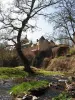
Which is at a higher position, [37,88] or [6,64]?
[37,88]

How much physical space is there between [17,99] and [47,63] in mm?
36223

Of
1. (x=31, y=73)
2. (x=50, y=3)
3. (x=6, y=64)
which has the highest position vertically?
(x=50, y=3)

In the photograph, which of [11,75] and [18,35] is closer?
[11,75]

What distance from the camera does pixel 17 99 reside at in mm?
17766

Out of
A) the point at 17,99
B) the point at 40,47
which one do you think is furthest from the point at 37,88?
the point at 40,47

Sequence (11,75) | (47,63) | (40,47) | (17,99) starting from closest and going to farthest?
(17,99), (11,75), (47,63), (40,47)

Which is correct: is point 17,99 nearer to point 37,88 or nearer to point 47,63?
point 37,88

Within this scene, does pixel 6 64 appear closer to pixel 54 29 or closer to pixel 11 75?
pixel 54 29

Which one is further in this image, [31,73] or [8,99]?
[31,73]

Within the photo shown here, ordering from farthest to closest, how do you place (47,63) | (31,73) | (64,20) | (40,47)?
(40,47)
(47,63)
(64,20)
(31,73)

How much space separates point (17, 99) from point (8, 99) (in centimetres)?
61

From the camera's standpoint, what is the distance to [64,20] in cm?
4394

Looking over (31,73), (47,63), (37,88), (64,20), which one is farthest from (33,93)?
(47,63)

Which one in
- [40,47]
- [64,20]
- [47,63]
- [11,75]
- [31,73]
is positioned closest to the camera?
[11,75]
